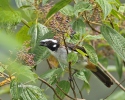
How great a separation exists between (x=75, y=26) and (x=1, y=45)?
104 centimetres

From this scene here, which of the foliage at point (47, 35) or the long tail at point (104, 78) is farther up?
the foliage at point (47, 35)

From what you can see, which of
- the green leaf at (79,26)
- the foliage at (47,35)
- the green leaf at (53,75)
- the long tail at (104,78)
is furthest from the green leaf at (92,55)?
the long tail at (104,78)

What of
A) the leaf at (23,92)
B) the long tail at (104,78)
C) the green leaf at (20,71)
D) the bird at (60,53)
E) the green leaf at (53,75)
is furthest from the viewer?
the long tail at (104,78)

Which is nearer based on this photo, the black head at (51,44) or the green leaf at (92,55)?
the green leaf at (92,55)

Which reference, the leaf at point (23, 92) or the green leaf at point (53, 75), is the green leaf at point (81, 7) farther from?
the green leaf at point (53, 75)

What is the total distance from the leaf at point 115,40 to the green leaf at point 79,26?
0.09 metres

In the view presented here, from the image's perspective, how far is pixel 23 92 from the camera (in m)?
1.51

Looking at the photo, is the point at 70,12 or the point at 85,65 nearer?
the point at 70,12

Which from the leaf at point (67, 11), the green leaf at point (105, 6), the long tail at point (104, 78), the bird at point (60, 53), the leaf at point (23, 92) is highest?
the green leaf at point (105, 6)

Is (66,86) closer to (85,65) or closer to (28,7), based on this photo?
(28,7)

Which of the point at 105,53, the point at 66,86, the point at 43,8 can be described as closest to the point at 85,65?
the point at 105,53

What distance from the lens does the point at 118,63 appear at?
9.62 ft

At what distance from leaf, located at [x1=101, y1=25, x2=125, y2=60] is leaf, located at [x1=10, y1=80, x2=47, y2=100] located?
37 cm

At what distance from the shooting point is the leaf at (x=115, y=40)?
1663 mm
